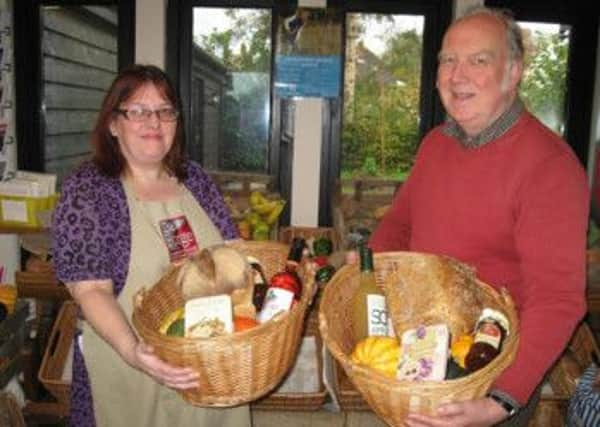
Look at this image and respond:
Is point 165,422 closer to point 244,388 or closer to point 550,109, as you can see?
point 244,388

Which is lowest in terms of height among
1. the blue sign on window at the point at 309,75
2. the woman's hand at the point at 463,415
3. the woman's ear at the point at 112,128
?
the woman's hand at the point at 463,415

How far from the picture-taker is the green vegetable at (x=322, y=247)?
8.32ft

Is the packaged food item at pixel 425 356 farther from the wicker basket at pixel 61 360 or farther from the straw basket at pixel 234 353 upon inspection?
the wicker basket at pixel 61 360

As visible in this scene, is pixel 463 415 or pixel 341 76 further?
pixel 341 76

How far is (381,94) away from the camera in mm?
3064

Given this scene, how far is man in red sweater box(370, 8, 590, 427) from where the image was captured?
938mm

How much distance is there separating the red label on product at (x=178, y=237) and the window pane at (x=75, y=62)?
6.62 ft

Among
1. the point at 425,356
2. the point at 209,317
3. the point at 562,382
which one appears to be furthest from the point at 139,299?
the point at 562,382

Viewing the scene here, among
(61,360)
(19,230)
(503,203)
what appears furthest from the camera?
(19,230)

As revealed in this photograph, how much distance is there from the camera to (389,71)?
119 inches

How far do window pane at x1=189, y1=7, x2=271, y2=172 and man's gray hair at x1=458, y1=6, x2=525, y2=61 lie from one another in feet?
6.50

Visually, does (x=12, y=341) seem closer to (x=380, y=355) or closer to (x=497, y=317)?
(x=380, y=355)

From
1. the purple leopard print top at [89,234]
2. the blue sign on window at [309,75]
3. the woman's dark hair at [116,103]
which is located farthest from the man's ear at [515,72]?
the blue sign on window at [309,75]

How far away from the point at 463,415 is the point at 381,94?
2403 mm
